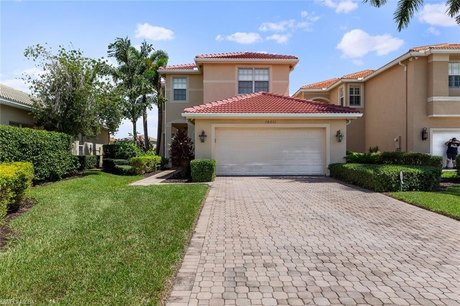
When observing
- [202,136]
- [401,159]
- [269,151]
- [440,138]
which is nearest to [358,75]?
[440,138]

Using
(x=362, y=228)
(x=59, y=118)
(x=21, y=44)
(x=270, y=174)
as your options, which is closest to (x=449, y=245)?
(x=362, y=228)

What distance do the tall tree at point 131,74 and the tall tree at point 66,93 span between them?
21.9 ft

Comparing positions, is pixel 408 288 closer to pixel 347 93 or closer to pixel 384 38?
pixel 384 38

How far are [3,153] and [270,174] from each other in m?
11.1

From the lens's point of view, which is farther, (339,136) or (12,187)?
(339,136)

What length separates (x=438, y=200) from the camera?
32.7 feet

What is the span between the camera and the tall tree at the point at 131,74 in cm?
2581

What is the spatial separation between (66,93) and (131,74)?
30.5 ft

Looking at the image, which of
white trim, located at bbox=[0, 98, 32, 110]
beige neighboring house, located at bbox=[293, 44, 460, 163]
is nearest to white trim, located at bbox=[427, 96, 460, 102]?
beige neighboring house, located at bbox=[293, 44, 460, 163]

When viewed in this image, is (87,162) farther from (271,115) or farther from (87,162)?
(271,115)

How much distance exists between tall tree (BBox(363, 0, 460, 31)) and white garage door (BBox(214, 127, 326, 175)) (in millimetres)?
7683

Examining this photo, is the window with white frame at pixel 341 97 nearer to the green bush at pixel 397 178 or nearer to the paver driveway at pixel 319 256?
the green bush at pixel 397 178

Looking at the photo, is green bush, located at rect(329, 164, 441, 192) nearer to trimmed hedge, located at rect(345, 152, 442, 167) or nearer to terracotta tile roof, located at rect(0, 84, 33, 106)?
trimmed hedge, located at rect(345, 152, 442, 167)

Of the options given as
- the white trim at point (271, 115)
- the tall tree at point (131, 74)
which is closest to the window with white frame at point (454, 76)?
the white trim at point (271, 115)
